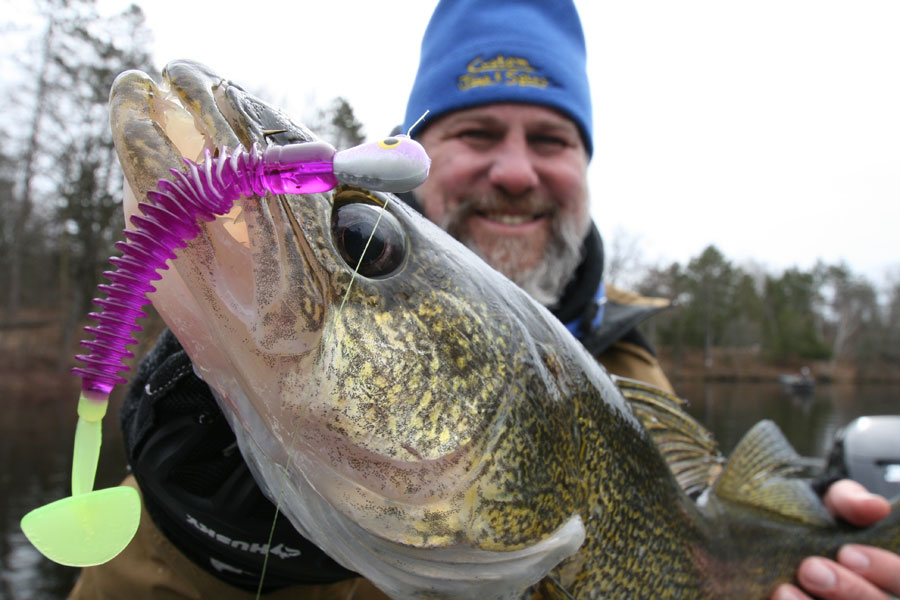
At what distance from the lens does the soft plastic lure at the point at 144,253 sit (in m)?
0.66

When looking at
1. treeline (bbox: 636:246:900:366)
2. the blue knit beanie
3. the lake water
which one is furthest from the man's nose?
treeline (bbox: 636:246:900:366)

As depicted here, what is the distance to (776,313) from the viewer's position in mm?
51469

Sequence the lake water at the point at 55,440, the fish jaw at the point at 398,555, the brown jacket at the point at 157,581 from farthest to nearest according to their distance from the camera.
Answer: the lake water at the point at 55,440 → the brown jacket at the point at 157,581 → the fish jaw at the point at 398,555

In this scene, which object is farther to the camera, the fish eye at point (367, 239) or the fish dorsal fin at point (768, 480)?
the fish dorsal fin at point (768, 480)

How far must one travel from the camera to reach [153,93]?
2.62 ft

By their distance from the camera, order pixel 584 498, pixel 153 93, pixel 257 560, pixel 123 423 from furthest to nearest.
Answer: pixel 123 423
pixel 257 560
pixel 584 498
pixel 153 93

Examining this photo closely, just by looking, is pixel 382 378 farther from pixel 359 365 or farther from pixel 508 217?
pixel 508 217

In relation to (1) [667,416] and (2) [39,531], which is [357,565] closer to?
(2) [39,531]

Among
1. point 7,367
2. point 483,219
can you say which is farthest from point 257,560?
point 7,367

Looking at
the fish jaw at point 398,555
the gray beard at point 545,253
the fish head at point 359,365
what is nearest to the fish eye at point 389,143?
the fish head at point 359,365

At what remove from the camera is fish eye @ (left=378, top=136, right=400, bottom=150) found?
2.36 feet

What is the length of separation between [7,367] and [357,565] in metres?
19.3

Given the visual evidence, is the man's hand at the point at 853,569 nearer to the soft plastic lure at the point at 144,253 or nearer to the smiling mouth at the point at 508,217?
the smiling mouth at the point at 508,217

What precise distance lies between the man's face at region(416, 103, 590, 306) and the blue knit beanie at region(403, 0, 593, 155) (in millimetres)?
65
